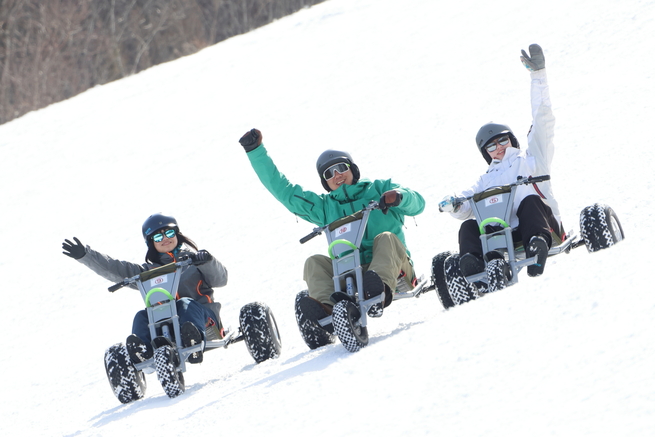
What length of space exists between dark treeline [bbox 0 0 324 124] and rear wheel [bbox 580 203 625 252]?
2575 centimetres

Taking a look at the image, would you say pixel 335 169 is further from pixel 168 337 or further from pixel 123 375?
pixel 123 375

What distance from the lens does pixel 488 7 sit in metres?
14.9

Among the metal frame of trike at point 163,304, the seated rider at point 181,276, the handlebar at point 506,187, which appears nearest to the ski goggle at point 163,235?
the seated rider at point 181,276

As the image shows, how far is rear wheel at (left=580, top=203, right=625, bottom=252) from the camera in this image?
5.20 metres

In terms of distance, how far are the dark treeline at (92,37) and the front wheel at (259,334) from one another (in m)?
24.6

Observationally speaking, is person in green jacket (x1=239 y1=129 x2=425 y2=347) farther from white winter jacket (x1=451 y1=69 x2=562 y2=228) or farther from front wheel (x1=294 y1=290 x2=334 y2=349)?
white winter jacket (x1=451 y1=69 x2=562 y2=228)

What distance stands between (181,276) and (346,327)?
6.17ft

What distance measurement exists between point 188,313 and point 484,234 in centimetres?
200

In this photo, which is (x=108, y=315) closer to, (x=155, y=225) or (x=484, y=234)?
(x=155, y=225)

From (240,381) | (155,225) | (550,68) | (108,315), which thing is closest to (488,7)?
(550,68)

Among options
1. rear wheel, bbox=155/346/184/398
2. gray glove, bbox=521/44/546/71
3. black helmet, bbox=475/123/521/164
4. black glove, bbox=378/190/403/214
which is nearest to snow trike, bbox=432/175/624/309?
black glove, bbox=378/190/403/214

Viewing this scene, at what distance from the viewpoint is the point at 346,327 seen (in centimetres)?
449

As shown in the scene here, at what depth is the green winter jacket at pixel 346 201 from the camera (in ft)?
18.1

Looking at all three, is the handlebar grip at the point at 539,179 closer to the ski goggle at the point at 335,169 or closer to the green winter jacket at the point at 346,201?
the green winter jacket at the point at 346,201
